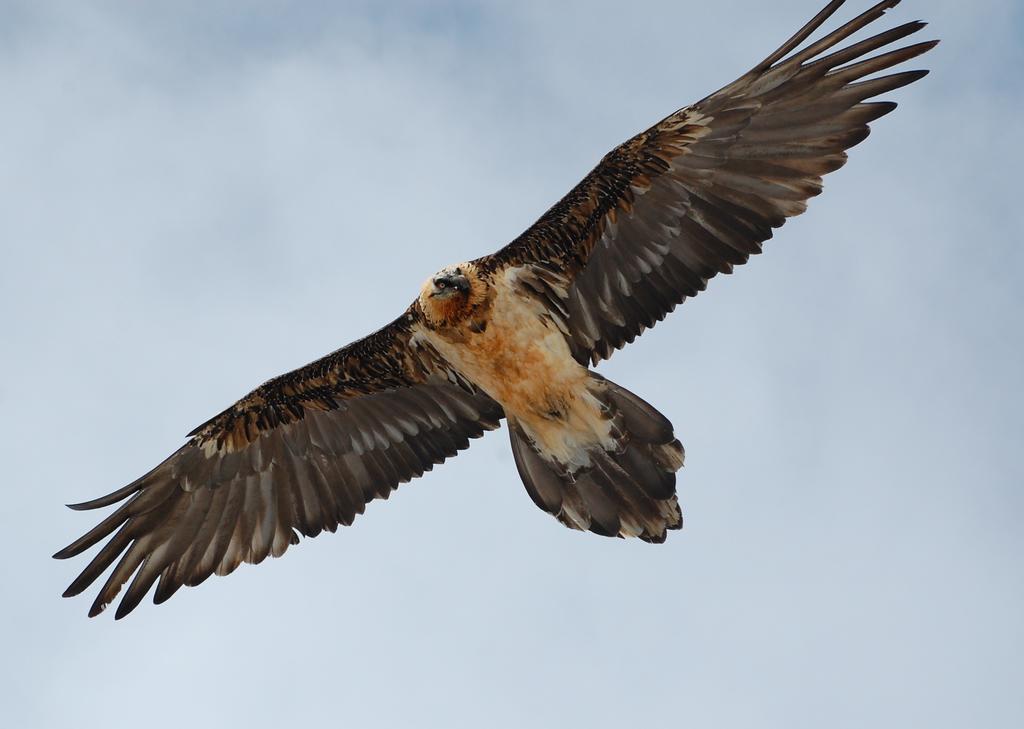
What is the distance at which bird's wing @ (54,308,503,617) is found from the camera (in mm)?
11320

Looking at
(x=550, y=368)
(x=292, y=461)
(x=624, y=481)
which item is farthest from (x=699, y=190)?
(x=292, y=461)

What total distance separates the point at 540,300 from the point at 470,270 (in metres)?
0.60

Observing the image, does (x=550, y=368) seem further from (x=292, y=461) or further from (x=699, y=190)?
(x=292, y=461)

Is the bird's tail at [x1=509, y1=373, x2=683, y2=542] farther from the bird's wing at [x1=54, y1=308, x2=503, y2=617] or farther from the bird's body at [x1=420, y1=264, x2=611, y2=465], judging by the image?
the bird's wing at [x1=54, y1=308, x2=503, y2=617]

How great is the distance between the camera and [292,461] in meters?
11.8

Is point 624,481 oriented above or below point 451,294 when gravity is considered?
below

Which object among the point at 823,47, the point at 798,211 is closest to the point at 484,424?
the point at 798,211

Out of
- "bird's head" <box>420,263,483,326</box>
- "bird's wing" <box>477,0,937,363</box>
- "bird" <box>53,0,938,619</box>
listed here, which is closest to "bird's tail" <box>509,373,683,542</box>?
"bird" <box>53,0,938,619</box>

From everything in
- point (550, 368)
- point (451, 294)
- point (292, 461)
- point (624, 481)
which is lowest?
point (624, 481)

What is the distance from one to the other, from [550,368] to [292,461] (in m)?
2.58

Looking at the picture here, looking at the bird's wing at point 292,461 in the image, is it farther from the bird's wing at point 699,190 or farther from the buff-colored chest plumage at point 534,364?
the bird's wing at point 699,190

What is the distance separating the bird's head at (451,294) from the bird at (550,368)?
0.05 ft

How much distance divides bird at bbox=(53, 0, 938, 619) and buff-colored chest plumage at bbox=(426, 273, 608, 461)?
0.04 ft

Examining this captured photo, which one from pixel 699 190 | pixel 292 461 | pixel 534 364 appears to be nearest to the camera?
pixel 699 190
